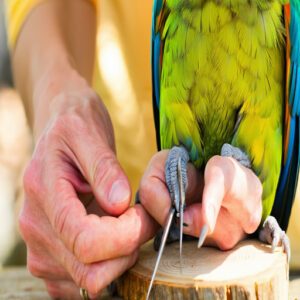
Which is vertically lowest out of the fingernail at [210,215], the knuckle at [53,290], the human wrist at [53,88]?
the knuckle at [53,290]

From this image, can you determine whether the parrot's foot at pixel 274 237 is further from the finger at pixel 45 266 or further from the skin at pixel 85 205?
the finger at pixel 45 266

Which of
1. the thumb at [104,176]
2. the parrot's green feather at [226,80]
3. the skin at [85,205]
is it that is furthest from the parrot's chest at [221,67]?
the thumb at [104,176]

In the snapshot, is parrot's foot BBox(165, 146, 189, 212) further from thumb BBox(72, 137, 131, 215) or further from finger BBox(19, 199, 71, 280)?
finger BBox(19, 199, 71, 280)

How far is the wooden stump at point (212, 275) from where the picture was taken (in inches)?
32.7

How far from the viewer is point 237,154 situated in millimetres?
1064

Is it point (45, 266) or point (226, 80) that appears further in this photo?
point (226, 80)

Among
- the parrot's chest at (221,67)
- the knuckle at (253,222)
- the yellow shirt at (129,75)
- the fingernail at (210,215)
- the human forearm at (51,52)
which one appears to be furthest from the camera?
the yellow shirt at (129,75)

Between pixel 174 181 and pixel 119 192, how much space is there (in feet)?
0.27

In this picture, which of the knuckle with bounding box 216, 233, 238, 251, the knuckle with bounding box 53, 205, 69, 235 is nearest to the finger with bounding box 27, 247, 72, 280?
the knuckle with bounding box 53, 205, 69, 235

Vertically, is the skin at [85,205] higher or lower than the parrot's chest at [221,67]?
lower

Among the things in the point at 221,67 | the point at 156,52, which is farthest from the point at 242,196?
the point at 156,52

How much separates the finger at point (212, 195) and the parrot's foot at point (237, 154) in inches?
7.2

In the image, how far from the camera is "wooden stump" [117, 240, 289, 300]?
2.72 ft

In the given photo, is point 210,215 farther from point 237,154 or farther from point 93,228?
point 237,154
